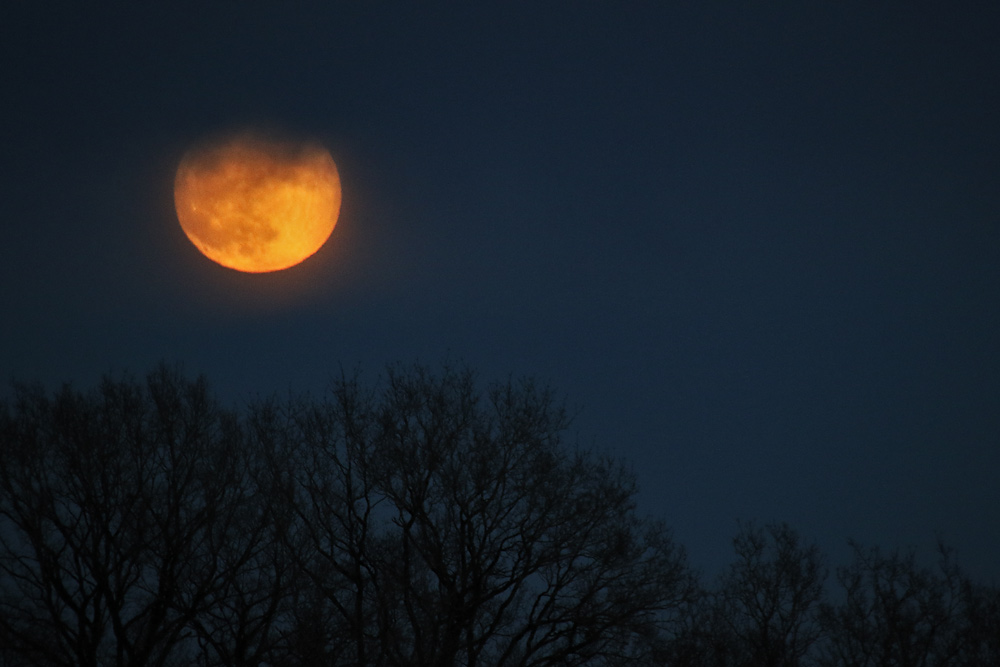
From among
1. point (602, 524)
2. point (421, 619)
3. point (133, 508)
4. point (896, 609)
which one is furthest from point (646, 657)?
point (896, 609)

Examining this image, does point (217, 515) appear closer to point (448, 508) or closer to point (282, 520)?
point (282, 520)

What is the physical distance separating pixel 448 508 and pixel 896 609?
2277 centimetres

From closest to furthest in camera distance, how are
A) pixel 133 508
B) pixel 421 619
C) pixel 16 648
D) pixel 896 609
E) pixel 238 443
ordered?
pixel 16 648, pixel 421 619, pixel 133 508, pixel 238 443, pixel 896 609

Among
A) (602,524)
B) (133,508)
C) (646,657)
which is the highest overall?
(133,508)

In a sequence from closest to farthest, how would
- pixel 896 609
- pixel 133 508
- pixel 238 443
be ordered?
pixel 133 508
pixel 238 443
pixel 896 609

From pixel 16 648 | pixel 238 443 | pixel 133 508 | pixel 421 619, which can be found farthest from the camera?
pixel 238 443

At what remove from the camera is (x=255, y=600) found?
74.0ft

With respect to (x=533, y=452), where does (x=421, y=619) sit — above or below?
below

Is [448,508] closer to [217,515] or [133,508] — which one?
[217,515]

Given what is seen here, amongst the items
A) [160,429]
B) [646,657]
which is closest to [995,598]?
[646,657]

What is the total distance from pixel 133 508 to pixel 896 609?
29.7 metres

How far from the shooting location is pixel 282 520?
23031mm

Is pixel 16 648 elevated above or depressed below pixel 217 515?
below

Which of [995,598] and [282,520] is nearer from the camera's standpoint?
[282,520]
